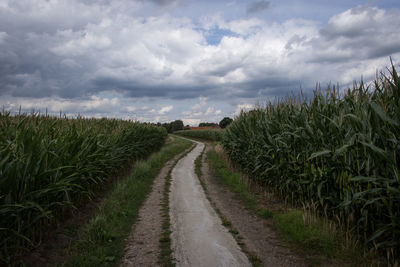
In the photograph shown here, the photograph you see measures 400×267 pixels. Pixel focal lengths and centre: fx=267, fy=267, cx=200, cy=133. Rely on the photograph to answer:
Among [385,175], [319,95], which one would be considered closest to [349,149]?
[385,175]

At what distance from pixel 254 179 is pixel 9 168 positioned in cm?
850

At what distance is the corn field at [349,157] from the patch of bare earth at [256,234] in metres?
1.15

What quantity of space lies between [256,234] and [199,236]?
1245 mm

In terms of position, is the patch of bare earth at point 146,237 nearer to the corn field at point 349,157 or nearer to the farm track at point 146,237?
the farm track at point 146,237

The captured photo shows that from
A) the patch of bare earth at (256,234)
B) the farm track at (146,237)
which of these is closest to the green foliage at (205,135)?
the patch of bare earth at (256,234)

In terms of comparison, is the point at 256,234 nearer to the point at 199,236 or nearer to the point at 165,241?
the point at 199,236

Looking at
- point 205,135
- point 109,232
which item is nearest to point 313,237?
point 109,232

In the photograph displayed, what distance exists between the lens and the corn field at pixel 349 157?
3.82m

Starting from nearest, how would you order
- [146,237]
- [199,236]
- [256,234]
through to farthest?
1. [199,236]
2. [146,237]
3. [256,234]

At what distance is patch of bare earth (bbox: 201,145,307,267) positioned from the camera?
4480mm

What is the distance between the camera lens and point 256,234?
563 centimetres

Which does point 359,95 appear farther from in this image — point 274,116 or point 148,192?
point 148,192

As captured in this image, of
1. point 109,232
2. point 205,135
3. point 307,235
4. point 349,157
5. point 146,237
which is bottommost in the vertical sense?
point 146,237

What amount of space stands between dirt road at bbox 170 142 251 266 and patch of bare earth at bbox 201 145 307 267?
0.33 metres
